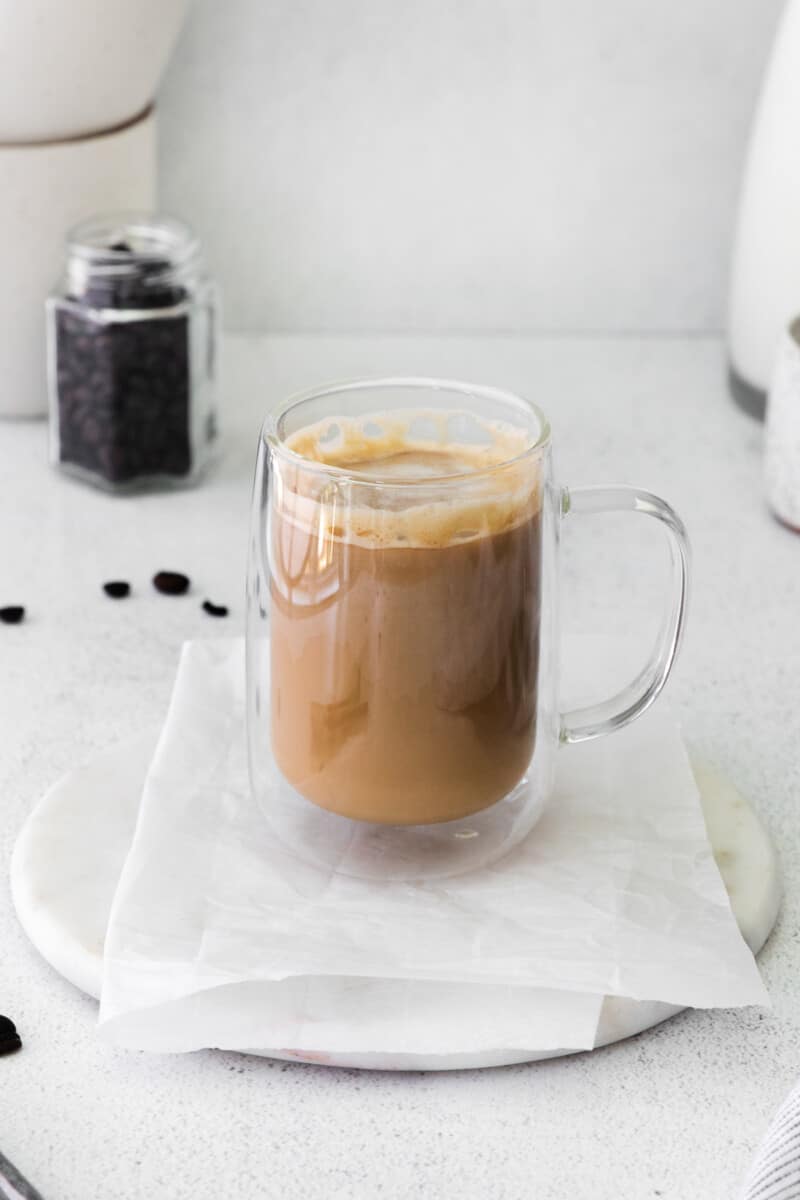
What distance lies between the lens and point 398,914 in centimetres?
52

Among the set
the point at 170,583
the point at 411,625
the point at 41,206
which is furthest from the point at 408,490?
the point at 41,206

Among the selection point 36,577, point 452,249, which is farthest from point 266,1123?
point 452,249

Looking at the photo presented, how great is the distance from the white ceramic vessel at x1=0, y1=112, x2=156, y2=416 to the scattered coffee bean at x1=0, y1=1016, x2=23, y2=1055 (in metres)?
0.59

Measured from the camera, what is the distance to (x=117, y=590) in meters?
0.81

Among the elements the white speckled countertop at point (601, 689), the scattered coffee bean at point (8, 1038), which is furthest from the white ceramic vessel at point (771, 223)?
the scattered coffee bean at point (8, 1038)

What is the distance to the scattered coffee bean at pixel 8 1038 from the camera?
0.49 metres

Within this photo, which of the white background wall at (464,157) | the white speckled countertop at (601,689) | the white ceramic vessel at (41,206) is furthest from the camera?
the white background wall at (464,157)

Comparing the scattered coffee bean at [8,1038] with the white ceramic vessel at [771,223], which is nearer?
the scattered coffee bean at [8,1038]

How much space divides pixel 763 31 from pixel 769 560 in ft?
1.43

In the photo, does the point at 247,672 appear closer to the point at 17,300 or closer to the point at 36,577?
the point at 36,577

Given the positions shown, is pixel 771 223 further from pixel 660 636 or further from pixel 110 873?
pixel 110 873

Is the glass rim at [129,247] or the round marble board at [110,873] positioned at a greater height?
the glass rim at [129,247]

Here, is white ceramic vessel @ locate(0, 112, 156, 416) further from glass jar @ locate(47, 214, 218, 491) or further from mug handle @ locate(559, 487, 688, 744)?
mug handle @ locate(559, 487, 688, 744)

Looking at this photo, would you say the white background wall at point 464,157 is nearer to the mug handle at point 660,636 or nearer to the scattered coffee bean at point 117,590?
the scattered coffee bean at point 117,590
